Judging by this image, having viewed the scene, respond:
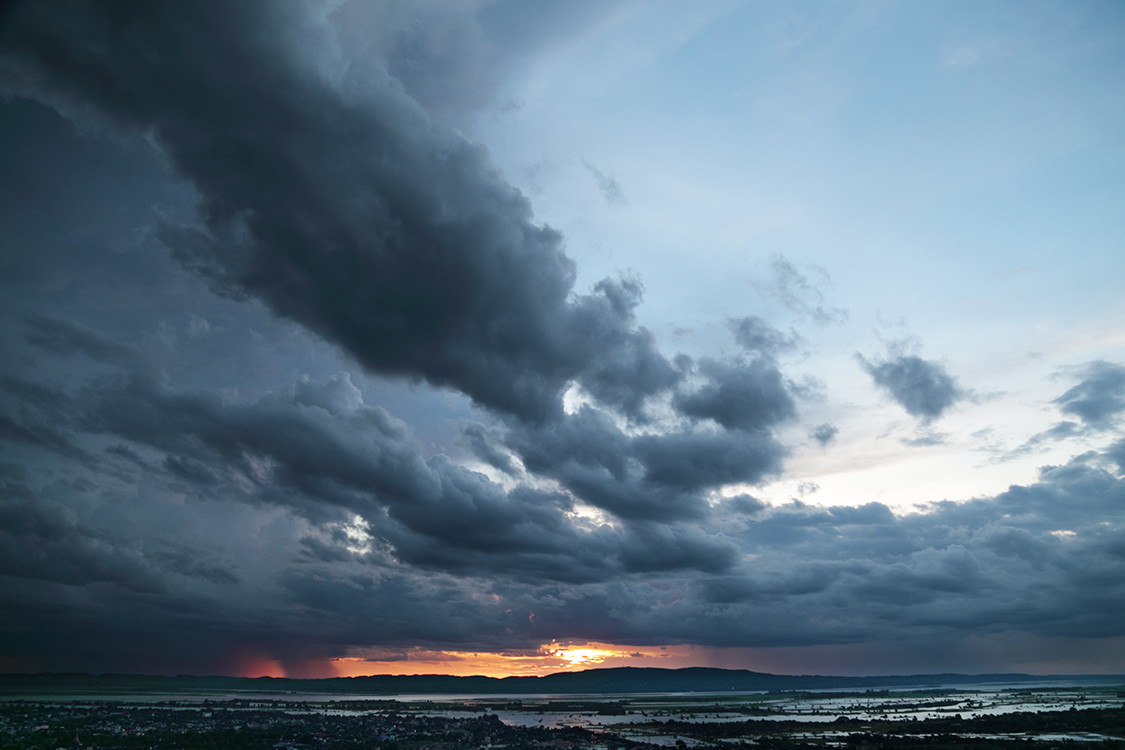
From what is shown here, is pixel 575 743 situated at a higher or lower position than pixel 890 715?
higher

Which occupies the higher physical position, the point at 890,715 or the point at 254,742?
the point at 254,742

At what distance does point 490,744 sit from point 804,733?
6596 cm

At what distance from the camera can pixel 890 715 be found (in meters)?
160

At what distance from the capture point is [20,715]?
460 feet

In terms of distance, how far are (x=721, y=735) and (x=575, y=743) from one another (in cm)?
3640

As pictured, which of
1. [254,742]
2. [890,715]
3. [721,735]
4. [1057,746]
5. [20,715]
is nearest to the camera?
[1057,746]

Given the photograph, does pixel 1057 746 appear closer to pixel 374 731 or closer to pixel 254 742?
pixel 374 731

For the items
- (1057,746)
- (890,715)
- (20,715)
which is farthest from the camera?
(890,715)

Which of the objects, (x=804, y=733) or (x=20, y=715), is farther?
(x=20, y=715)

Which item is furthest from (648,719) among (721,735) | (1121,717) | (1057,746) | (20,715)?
(20,715)

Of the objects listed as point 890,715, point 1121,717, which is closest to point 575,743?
point 890,715

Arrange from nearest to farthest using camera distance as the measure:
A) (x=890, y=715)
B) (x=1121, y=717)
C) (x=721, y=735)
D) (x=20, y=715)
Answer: (x=721, y=735), (x=1121, y=717), (x=20, y=715), (x=890, y=715)

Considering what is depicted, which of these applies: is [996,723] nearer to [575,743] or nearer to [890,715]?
[890,715]

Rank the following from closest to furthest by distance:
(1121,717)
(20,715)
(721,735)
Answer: (721,735) → (1121,717) → (20,715)
